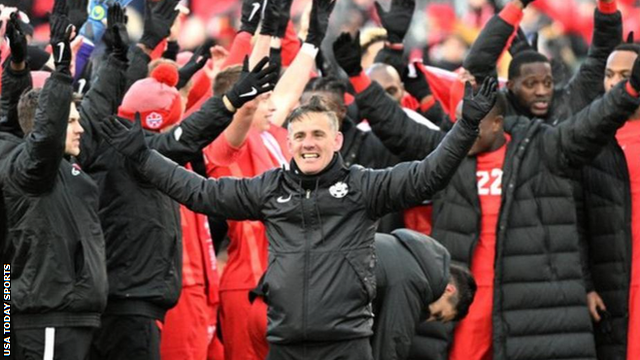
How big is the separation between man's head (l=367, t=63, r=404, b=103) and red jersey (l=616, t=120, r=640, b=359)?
1.65 m

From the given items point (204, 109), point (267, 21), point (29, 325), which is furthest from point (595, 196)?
point (29, 325)

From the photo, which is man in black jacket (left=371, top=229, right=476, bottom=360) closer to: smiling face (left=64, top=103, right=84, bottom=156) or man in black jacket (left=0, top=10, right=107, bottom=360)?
man in black jacket (left=0, top=10, right=107, bottom=360)

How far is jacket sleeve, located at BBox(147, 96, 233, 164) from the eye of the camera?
24.2 ft

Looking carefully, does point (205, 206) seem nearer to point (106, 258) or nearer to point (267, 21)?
point (106, 258)

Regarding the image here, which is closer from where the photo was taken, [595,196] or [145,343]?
[145,343]

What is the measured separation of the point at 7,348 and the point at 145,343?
84 cm

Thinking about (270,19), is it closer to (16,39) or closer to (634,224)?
(16,39)

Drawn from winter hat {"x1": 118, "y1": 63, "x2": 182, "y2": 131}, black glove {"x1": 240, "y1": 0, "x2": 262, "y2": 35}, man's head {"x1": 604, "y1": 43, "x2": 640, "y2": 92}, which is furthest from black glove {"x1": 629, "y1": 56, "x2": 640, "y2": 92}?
winter hat {"x1": 118, "y1": 63, "x2": 182, "y2": 131}

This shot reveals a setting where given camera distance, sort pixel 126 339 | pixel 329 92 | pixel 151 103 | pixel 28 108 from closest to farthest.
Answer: pixel 28 108, pixel 126 339, pixel 151 103, pixel 329 92

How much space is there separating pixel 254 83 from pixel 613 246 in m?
3.06

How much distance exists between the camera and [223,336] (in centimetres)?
A: 877

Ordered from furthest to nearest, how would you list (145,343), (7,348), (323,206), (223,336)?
(223,336) → (145,343) → (7,348) → (323,206)

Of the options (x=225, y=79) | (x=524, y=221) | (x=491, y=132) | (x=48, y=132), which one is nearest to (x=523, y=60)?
(x=491, y=132)

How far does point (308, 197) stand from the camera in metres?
6.76
